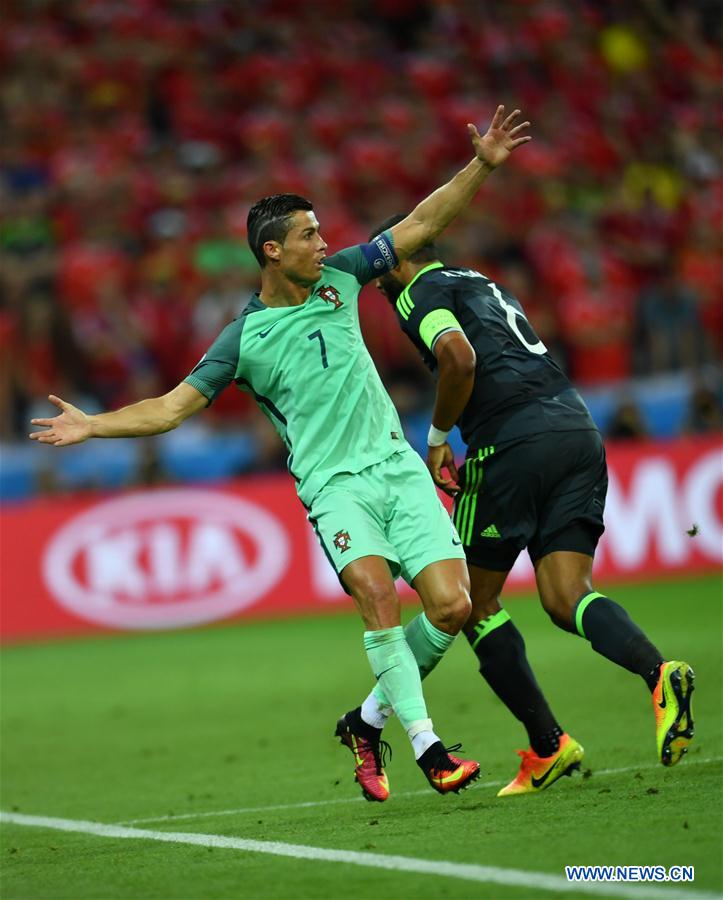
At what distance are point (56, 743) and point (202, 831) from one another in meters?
3.52

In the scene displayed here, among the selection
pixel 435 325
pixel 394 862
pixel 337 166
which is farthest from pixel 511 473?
pixel 337 166

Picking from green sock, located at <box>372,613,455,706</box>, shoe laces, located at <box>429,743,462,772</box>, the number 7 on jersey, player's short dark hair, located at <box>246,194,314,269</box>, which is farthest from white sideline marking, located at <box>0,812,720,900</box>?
player's short dark hair, located at <box>246,194,314,269</box>

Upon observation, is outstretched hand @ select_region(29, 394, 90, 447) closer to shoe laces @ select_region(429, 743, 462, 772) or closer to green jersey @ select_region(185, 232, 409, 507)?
green jersey @ select_region(185, 232, 409, 507)

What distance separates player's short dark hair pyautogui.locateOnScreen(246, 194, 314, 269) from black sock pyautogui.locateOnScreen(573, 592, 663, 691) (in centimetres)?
200

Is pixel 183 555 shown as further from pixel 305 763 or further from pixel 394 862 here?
pixel 394 862

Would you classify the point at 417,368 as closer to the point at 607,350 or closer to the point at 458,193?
the point at 607,350

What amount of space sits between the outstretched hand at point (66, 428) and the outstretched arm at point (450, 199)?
151 cm

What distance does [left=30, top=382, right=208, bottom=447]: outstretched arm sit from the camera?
244 inches

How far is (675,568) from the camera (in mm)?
15953

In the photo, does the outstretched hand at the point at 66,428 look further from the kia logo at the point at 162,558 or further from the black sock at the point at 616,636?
the kia logo at the point at 162,558

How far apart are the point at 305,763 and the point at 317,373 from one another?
2.67 meters

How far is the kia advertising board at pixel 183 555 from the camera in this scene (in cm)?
1488

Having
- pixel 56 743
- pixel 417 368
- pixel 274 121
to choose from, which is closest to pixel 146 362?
pixel 417 368

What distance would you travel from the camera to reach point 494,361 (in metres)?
7.11
